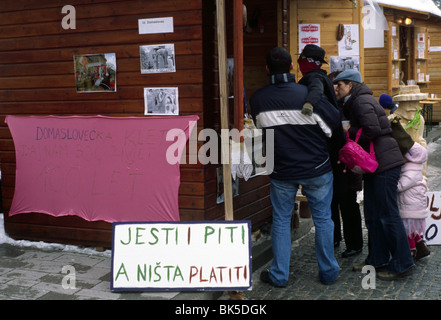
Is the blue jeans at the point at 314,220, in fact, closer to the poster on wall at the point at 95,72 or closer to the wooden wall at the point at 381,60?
the poster on wall at the point at 95,72

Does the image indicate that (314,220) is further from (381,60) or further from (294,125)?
(381,60)

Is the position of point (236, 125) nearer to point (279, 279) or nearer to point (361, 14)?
point (279, 279)

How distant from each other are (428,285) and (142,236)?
101 inches

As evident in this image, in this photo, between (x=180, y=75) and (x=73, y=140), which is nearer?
(x=180, y=75)

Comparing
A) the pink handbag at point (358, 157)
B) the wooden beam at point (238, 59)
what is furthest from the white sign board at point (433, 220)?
the wooden beam at point (238, 59)

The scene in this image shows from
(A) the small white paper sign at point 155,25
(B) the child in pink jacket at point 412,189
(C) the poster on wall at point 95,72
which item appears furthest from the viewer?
(C) the poster on wall at point 95,72

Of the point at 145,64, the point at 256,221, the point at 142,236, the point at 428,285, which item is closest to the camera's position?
the point at 142,236

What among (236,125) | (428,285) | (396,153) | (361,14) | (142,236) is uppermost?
(361,14)

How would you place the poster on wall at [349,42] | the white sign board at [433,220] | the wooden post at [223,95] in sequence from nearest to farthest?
the wooden post at [223,95], the white sign board at [433,220], the poster on wall at [349,42]

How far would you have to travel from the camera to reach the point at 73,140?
5.60 meters

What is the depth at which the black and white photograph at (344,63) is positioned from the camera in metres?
6.74

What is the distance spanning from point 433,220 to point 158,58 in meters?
3.40
